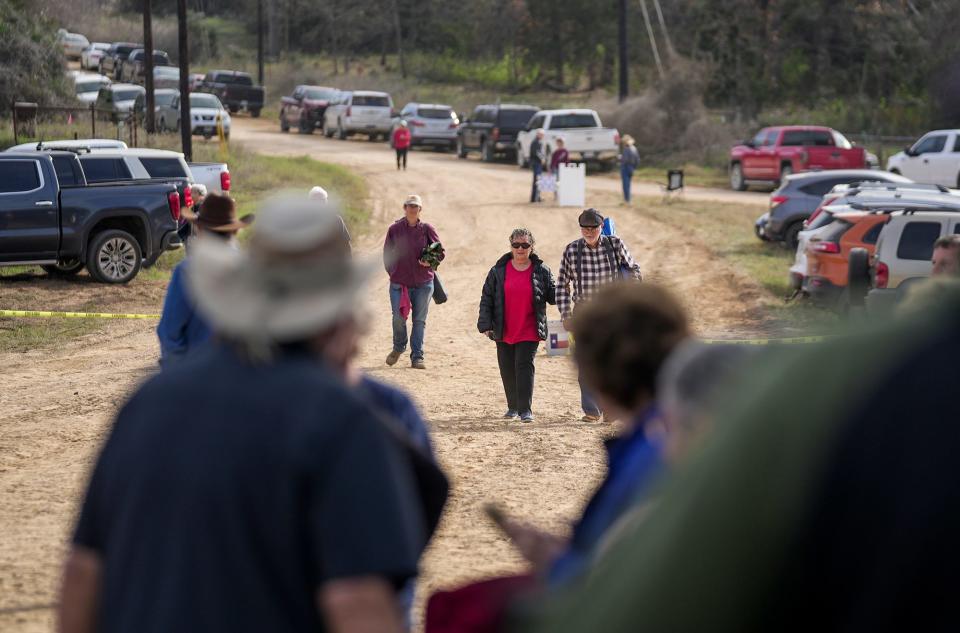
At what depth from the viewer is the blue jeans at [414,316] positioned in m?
14.5

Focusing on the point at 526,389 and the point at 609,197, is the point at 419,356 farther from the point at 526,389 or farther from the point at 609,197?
the point at 609,197

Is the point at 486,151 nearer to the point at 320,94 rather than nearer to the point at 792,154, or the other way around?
the point at 792,154

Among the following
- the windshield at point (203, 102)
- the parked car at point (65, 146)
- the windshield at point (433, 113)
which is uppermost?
the windshield at point (203, 102)

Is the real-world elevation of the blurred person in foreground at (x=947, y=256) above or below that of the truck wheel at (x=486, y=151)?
above

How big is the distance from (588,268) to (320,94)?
142ft

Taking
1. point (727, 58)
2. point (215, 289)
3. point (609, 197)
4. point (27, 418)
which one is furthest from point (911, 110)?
point (215, 289)

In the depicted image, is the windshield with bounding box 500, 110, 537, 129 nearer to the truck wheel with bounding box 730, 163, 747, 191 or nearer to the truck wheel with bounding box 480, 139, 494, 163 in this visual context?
the truck wheel with bounding box 480, 139, 494, 163

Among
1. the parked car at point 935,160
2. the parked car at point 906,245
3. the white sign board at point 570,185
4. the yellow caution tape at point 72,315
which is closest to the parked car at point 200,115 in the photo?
the white sign board at point 570,185

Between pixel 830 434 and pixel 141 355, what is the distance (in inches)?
583

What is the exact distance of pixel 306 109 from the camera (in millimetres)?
51875

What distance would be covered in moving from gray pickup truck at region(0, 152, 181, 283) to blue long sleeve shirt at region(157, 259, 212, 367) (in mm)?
13490

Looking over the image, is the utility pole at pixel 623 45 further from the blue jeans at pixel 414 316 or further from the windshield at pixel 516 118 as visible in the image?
the blue jeans at pixel 414 316

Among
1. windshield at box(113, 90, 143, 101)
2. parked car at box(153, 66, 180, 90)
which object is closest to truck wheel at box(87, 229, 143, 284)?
windshield at box(113, 90, 143, 101)

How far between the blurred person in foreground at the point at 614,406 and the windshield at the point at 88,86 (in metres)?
45.8
